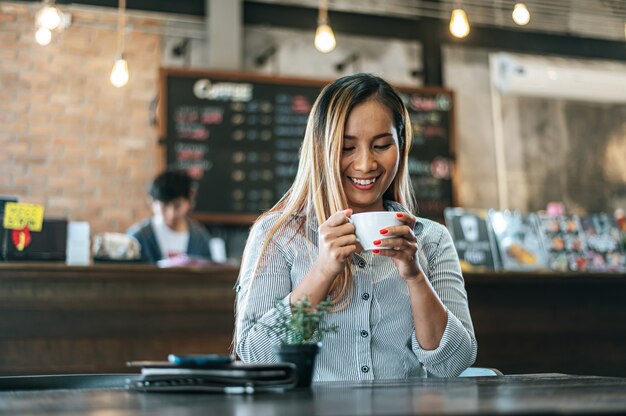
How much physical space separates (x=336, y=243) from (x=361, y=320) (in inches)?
9.9

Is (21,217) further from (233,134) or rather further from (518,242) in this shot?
(518,242)

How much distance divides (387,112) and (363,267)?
0.39 metres

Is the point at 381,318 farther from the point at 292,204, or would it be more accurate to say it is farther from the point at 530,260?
the point at 530,260

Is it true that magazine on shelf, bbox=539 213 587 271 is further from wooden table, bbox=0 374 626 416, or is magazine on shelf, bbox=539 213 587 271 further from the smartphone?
the smartphone

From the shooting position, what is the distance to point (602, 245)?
4895 millimetres

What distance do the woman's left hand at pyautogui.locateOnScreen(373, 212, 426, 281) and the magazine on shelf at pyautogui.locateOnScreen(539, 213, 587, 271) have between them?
3129 millimetres

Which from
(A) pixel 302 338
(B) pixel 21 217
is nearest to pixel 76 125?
(B) pixel 21 217

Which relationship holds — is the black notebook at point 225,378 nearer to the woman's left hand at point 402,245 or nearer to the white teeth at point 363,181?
the woman's left hand at point 402,245

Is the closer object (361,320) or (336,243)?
(336,243)

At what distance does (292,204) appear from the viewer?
6.78 ft

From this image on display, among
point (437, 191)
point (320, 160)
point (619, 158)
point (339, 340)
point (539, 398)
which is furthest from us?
point (619, 158)

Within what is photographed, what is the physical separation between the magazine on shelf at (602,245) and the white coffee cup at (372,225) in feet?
11.0

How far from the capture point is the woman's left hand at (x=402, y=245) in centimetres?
172

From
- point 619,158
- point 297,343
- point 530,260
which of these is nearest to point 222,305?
point 530,260
